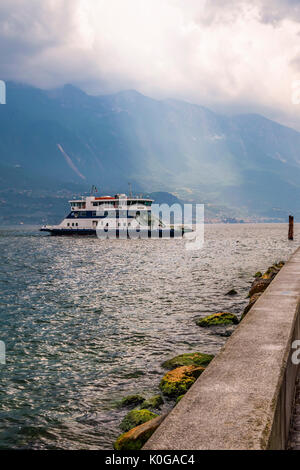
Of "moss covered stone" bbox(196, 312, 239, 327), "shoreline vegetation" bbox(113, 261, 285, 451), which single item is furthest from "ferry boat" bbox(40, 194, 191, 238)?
"shoreline vegetation" bbox(113, 261, 285, 451)

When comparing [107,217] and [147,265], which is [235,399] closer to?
[147,265]

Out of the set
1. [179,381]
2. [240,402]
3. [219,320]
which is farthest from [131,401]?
[219,320]

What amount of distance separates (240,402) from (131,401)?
4.97 metres

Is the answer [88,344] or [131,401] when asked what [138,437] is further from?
[88,344]

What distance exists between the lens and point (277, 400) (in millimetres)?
3969

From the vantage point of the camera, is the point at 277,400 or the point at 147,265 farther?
the point at 147,265

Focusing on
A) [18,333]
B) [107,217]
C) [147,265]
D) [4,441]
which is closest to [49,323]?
[18,333]

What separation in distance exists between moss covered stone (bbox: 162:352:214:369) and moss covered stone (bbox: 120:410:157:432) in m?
2.73

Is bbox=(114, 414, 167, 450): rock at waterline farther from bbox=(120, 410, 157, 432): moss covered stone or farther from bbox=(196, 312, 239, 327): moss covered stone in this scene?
bbox=(196, 312, 239, 327): moss covered stone

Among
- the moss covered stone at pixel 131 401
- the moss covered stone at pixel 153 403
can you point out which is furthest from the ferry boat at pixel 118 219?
the moss covered stone at pixel 153 403

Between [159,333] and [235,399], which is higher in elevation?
[235,399]

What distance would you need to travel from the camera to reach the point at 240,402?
3.88m

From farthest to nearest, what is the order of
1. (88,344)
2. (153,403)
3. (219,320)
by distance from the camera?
(219,320) → (88,344) → (153,403)
